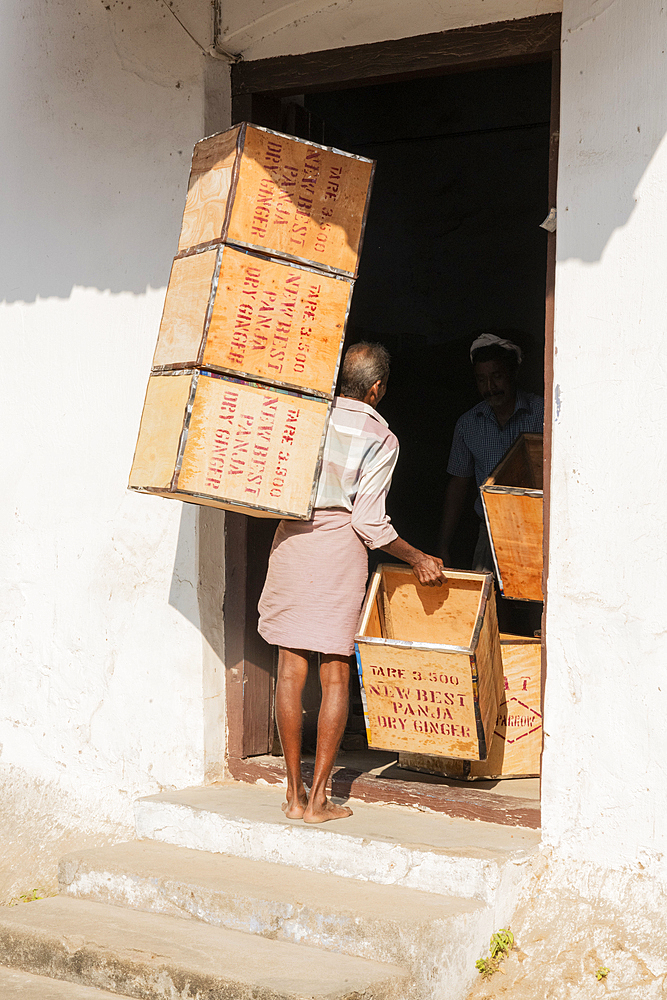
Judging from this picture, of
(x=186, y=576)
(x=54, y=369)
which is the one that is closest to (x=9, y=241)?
(x=54, y=369)

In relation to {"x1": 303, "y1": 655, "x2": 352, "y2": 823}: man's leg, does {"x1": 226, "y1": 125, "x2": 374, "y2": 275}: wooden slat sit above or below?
above

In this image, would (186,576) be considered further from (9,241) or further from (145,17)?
(145,17)

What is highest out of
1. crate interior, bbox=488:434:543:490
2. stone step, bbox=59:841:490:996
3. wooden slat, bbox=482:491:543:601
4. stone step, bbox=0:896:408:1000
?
crate interior, bbox=488:434:543:490

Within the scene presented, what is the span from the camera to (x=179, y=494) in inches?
137

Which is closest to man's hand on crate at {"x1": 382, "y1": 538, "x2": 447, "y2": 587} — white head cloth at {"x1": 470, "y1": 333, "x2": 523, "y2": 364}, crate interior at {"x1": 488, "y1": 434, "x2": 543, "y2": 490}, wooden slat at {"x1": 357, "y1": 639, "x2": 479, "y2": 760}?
wooden slat at {"x1": 357, "y1": 639, "x2": 479, "y2": 760}

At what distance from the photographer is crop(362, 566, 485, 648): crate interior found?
13.1 feet

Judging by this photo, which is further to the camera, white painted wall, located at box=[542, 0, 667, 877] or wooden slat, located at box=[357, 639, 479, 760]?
wooden slat, located at box=[357, 639, 479, 760]

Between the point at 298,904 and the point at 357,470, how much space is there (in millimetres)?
1456

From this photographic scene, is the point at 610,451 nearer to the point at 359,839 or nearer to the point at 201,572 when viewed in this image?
the point at 359,839

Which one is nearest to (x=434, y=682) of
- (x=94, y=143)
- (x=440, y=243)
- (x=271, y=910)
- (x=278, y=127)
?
(x=271, y=910)

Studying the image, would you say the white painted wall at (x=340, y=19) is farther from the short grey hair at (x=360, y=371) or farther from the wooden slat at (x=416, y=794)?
the wooden slat at (x=416, y=794)

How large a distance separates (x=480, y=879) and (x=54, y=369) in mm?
2827

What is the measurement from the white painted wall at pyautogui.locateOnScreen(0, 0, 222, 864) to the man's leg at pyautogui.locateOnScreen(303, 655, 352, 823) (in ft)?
2.39

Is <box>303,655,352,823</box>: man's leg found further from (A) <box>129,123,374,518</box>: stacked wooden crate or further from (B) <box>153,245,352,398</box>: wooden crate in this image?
(B) <box>153,245,352,398</box>: wooden crate
